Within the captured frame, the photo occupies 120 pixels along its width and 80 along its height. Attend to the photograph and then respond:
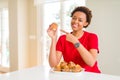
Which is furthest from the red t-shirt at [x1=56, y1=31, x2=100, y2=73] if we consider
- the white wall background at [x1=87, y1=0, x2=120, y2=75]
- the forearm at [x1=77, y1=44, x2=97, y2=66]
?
the white wall background at [x1=87, y1=0, x2=120, y2=75]

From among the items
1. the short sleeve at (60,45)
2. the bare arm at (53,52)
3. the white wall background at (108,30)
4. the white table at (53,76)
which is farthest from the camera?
the white wall background at (108,30)

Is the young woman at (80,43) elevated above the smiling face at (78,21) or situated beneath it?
situated beneath

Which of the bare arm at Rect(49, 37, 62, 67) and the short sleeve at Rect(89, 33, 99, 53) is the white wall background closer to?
the short sleeve at Rect(89, 33, 99, 53)

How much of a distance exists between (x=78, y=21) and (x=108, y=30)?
190 centimetres

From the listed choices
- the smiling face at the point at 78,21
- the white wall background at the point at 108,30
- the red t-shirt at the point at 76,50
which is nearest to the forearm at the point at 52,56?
the red t-shirt at the point at 76,50

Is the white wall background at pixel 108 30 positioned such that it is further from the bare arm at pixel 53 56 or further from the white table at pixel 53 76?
the white table at pixel 53 76

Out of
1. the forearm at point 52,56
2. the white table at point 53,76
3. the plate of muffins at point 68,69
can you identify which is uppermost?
the forearm at point 52,56

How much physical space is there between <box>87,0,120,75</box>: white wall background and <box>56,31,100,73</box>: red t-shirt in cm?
177

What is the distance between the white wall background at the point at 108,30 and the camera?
325cm

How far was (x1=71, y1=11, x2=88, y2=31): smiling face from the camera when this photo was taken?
1.56 m

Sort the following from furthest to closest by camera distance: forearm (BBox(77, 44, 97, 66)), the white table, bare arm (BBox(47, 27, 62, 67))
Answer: bare arm (BBox(47, 27, 62, 67)), forearm (BBox(77, 44, 97, 66)), the white table

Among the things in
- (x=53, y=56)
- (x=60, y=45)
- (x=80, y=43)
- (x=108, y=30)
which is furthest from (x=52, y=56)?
(x=108, y=30)

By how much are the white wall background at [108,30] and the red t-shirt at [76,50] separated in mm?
1771

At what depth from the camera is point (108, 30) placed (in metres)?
3.34
